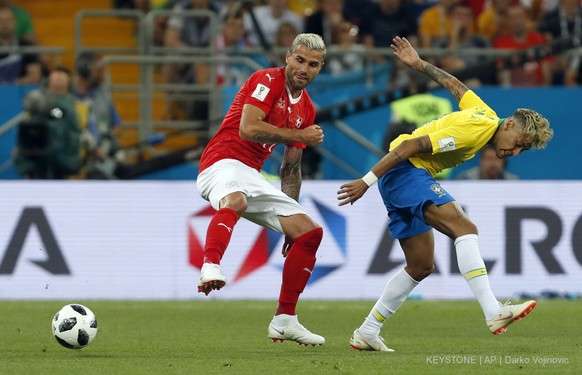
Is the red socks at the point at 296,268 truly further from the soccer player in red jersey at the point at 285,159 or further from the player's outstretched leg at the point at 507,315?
the player's outstretched leg at the point at 507,315

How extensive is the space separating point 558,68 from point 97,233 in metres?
7.23

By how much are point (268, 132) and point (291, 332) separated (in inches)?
60.9

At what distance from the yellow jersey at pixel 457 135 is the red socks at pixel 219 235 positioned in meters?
1.36

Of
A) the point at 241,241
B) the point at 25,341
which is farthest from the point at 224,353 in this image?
the point at 241,241

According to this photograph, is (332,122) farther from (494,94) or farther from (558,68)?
(558,68)

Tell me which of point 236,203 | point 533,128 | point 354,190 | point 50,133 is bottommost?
point 50,133

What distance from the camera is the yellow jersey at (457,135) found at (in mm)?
9633

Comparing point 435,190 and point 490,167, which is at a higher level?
point 435,190

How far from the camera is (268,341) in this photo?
1072 centimetres

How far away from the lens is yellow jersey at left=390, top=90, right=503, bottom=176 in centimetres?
963

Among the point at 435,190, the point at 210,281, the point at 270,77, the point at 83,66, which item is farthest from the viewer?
the point at 83,66

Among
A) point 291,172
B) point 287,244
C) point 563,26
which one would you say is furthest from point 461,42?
point 287,244

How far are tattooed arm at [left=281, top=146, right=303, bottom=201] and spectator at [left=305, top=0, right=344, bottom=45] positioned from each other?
848cm

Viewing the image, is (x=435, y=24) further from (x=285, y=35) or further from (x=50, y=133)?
(x=50, y=133)
